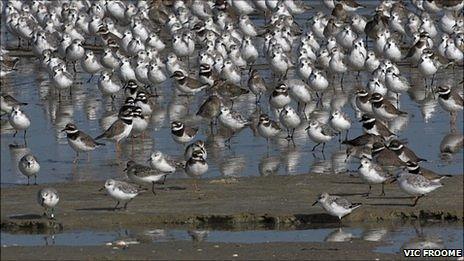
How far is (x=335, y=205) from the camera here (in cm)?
1942

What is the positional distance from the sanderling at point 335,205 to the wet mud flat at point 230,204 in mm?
444

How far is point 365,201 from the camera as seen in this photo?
67.5ft

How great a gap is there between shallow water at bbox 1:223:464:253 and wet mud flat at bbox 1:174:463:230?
0.29 meters

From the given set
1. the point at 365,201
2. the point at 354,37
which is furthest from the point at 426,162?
the point at 354,37

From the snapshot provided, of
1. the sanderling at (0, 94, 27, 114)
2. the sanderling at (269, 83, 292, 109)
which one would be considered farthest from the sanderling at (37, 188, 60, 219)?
the sanderling at (269, 83, 292, 109)

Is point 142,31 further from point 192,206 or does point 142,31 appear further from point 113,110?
point 192,206

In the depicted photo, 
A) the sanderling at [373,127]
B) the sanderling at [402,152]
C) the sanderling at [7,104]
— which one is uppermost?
the sanderling at [7,104]

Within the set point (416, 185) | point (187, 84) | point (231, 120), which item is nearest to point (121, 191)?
point (416, 185)

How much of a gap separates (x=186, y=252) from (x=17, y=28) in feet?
62.3

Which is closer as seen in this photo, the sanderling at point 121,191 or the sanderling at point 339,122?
the sanderling at point 121,191

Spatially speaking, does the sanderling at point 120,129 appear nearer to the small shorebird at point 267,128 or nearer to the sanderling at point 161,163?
the small shorebird at point 267,128

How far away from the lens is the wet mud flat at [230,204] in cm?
1975

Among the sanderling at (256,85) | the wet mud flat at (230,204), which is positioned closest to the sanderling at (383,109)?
the sanderling at (256,85)

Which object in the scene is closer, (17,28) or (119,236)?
(119,236)
